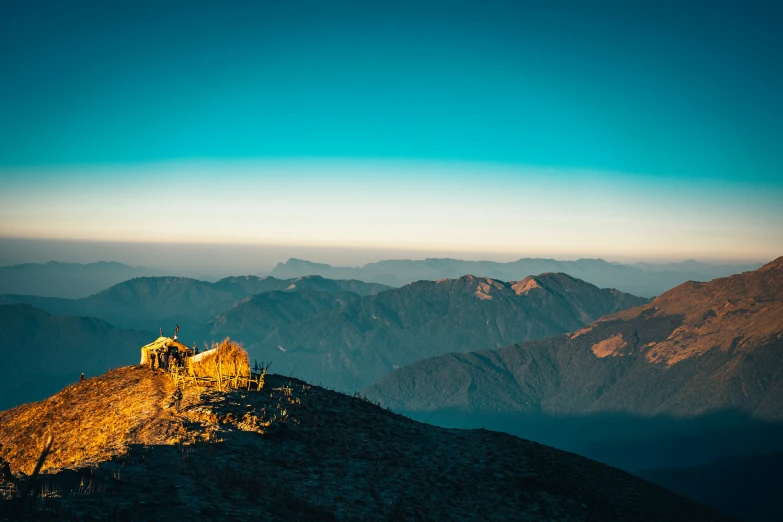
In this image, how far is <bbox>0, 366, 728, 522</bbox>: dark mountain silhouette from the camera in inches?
792

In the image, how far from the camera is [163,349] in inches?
1586

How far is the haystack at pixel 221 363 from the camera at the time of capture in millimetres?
34125

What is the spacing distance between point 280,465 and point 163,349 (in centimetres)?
1884

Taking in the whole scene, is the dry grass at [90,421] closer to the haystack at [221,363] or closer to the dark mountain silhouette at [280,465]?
the dark mountain silhouette at [280,465]

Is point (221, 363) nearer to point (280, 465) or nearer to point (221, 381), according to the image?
point (221, 381)

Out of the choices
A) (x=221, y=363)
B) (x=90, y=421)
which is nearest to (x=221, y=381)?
(x=221, y=363)

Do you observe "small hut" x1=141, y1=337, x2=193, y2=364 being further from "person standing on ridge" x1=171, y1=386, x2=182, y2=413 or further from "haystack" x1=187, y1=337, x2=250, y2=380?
"person standing on ridge" x1=171, y1=386, x2=182, y2=413

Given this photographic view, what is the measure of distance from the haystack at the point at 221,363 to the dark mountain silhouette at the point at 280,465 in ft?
5.80

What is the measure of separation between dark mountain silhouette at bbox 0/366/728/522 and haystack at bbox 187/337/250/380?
1.77 meters

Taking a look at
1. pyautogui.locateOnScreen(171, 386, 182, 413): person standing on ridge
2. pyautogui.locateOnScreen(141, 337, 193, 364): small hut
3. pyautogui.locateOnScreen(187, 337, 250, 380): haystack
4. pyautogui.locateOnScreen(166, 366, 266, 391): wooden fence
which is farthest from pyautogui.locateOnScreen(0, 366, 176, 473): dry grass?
pyautogui.locateOnScreen(187, 337, 250, 380): haystack

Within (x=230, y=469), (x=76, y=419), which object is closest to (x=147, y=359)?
(x=76, y=419)

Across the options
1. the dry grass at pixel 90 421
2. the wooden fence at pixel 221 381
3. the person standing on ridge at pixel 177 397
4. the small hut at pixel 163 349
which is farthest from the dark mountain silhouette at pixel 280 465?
the small hut at pixel 163 349

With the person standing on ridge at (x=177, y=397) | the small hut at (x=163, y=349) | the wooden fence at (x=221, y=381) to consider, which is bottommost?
the person standing on ridge at (x=177, y=397)

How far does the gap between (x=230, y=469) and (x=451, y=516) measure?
938cm
